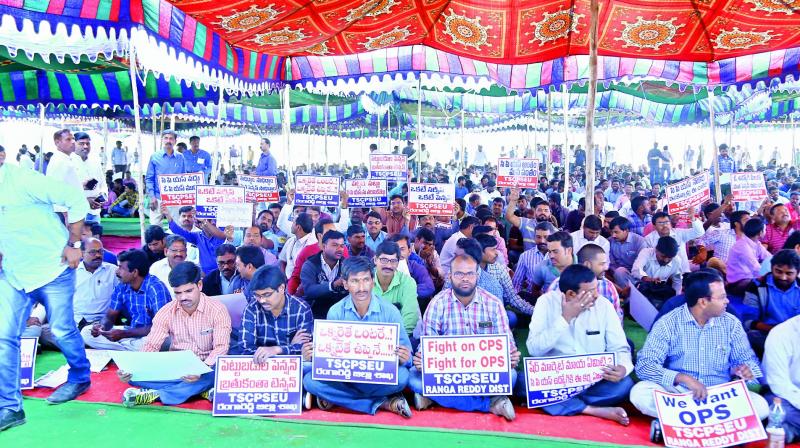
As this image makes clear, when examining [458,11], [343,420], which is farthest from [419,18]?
[343,420]

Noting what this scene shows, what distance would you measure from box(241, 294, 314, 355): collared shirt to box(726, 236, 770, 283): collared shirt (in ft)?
12.9

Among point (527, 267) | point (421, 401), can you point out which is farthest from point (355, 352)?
point (527, 267)

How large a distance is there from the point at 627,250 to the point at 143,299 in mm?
4861

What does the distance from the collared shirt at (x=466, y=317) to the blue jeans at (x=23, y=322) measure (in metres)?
2.37

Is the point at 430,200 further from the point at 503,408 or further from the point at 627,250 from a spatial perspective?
the point at 503,408

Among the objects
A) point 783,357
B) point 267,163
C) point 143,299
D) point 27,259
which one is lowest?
point 783,357

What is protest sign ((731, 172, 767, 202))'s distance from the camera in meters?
7.97

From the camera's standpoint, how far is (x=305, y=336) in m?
4.05

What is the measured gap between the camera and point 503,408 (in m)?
3.73

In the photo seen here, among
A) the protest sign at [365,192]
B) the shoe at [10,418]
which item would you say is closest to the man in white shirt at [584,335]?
the shoe at [10,418]

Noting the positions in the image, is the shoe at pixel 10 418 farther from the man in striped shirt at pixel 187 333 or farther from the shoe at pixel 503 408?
the shoe at pixel 503 408

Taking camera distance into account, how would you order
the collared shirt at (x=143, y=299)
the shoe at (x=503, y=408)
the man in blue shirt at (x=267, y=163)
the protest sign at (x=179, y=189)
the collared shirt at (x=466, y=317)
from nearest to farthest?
the shoe at (x=503, y=408)
the collared shirt at (x=466, y=317)
the collared shirt at (x=143, y=299)
the protest sign at (x=179, y=189)
the man in blue shirt at (x=267, y=163)

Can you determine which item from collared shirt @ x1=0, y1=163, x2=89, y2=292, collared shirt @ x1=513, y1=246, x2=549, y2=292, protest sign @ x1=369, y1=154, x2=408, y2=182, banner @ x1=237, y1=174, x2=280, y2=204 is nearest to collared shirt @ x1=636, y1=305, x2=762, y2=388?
collared shirt @ x1=513, y1=246, x2=549, y2=292

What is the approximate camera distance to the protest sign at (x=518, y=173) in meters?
8.55
